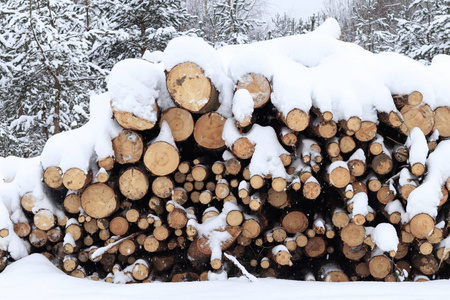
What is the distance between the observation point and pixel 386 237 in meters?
2.15

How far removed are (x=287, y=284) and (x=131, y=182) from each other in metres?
1.14

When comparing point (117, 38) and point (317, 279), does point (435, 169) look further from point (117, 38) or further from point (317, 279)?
point (117, 38)

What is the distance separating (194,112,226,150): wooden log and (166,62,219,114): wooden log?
Answer: 141mm

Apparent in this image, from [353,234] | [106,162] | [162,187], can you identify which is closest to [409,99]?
[353,234]

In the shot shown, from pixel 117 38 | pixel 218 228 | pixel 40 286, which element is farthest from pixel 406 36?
pixel 40 286

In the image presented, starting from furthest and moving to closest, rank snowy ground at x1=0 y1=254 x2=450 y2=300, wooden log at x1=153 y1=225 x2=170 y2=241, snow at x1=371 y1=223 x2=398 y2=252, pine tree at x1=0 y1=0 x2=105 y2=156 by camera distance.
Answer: pine tree at x1=0 y1=0 x2=105 y2=156 → wooden log at x1=153 y1=225 x2=170 y2=241 → snow at x1=371 y1=223 x2=398 y2=252 → snowy ground at x1=0 y1=254 x2=450 y2=300

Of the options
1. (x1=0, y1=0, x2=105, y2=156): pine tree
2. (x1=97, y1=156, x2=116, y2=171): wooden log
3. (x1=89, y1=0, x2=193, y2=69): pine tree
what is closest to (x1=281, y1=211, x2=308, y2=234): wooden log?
(x1=97, y1=156, x2=116, y2=171): wooden log

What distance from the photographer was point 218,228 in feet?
7.82

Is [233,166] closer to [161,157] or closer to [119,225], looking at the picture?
[161,157]

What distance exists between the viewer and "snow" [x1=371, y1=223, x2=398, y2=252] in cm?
212

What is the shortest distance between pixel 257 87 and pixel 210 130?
41 cm

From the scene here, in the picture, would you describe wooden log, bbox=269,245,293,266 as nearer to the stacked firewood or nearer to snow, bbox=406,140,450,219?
the stacked firewood

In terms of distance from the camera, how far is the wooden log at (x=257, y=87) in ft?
7.83

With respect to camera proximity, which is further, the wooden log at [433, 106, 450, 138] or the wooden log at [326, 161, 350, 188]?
the wooden log at [433, 106, 450, 138]
